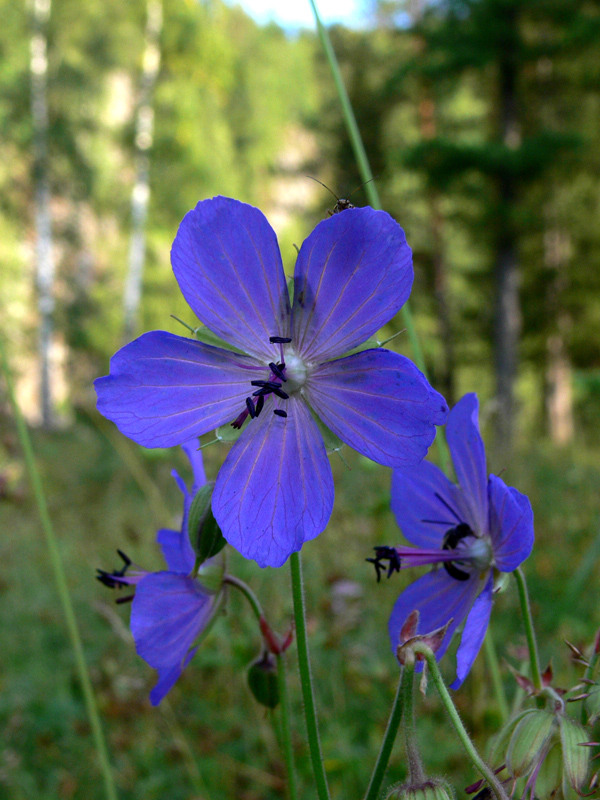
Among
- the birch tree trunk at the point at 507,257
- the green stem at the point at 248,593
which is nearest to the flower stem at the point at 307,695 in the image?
the green stem at the point at 248,593

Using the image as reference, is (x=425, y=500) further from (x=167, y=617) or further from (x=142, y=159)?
(x=142, y=159)

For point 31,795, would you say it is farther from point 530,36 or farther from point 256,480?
point 530,36

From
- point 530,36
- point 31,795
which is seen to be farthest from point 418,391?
point 530,36

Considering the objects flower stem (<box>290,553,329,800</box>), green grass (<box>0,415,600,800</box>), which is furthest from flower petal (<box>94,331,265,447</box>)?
green grass (<box>0,415,600,800</box>)

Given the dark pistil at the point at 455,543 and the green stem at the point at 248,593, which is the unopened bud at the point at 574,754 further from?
the green stem at the point at 248,593

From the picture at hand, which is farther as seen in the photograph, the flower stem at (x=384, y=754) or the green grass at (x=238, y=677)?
the green grass at (x=238, y=677)

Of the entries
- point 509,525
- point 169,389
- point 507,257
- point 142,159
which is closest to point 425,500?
point 509,525
